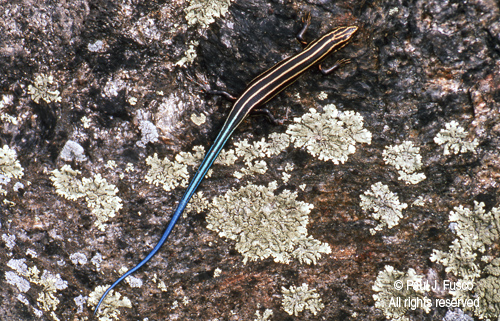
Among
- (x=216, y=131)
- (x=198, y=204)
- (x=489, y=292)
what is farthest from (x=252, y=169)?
(x=489, y=292)

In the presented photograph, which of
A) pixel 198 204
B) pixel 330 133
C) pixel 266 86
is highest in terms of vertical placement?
pixel 266 86

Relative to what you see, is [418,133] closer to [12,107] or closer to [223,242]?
[223,242]

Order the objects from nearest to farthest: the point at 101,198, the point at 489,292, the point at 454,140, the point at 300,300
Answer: the point at 454,140 → the point at 489,292 → the point at 101,198 → the point at 300,300

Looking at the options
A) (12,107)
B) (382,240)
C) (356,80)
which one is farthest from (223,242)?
(12,107)

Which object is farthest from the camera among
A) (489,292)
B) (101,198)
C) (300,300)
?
(300,300)

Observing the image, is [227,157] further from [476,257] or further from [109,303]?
[476,257]

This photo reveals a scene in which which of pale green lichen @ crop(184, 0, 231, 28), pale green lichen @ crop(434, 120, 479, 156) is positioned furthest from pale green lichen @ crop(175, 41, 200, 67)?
pale green lichen @ crop(434, 120, 479, 156)
